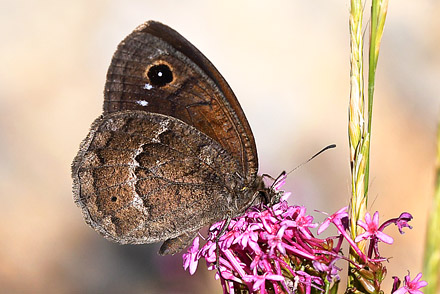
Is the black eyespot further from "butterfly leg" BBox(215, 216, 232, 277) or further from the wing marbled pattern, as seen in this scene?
"butterfly leg" BBox(215, 216, 232, 277)

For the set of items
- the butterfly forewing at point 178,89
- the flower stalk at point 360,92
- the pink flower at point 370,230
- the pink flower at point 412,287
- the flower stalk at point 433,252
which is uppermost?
the butterfly forewing at point 178,89

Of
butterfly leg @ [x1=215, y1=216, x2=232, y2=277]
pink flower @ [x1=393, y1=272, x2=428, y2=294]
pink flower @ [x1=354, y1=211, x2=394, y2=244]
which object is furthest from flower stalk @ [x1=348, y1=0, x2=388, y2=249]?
butterfly leg @ [x1=215, y1=216, x2=232, y2=277]

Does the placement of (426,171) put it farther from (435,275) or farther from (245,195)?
(435,275)

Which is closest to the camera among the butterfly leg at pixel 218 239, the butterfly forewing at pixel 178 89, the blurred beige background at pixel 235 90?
the butterfly leg at pixel 218 239

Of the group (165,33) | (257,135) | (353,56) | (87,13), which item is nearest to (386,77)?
(257,135)

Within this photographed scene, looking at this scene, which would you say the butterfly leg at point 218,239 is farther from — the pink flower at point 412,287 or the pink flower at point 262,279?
the pink flower at point 412,287

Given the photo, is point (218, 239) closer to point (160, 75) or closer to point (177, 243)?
point (177, 243)

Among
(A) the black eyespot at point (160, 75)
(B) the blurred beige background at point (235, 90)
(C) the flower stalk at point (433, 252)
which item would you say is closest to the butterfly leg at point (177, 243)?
(A) the black eyespot at point (160, 75)
